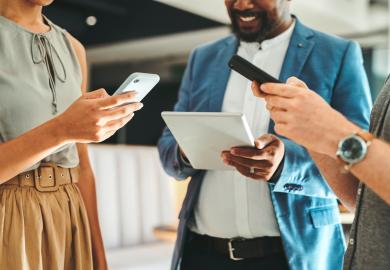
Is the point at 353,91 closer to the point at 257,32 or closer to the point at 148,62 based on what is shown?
the point at 257,32

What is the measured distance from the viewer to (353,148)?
0.95 m

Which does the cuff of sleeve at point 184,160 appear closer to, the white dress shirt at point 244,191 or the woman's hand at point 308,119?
the white dress shirt at point 244,191

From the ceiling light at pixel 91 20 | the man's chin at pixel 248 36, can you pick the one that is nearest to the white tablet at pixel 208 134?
the man's chin at pixel 248 36

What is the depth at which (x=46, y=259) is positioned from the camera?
1.28 m

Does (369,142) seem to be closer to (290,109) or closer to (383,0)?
(290,109)

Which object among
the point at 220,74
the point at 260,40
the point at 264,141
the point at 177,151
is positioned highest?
the point at 260,40

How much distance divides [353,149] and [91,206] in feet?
2.51

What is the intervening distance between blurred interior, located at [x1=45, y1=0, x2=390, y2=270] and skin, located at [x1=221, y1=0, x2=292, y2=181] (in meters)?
1.07

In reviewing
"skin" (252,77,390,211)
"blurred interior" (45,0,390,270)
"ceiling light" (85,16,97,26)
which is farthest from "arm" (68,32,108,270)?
"ceiling light" (85,16,97,26)

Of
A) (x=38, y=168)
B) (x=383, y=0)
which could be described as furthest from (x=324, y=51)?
(x=383, y=0)

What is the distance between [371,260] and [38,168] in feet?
2.53

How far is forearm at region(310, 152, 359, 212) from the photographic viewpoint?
1238 millimetres

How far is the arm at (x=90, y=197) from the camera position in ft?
4.63

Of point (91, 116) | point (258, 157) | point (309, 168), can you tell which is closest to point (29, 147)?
point (91, 116)
